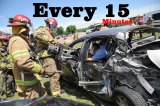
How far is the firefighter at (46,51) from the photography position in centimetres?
580

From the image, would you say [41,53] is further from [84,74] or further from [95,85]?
[95,85]

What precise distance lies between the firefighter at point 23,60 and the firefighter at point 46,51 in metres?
1.33

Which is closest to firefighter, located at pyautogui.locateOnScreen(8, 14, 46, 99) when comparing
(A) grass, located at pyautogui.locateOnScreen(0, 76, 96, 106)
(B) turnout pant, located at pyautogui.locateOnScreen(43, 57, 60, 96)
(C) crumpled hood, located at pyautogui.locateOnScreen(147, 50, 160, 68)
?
(B) turnout pant, located at pyautogui.locateOnScreen(43, 57, 60, 96)

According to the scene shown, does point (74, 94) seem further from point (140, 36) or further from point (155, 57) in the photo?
point (155, 57)

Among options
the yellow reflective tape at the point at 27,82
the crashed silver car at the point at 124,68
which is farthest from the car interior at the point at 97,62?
the yellow reflective tape at the point at 27,82

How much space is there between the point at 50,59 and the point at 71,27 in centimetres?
7223

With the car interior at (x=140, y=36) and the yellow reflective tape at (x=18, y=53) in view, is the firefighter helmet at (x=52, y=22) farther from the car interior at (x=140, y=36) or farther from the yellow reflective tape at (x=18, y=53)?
the yellow reflective tape at (x=18, y=53)

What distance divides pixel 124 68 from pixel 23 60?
1.71 metres

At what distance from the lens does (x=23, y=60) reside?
3.71 m

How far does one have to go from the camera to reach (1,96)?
279 inches

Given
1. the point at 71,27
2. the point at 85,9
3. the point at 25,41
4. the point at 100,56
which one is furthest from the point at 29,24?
the point at 71,27

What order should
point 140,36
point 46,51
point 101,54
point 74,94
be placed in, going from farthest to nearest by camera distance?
point 74,94 < point 46,51 < point 140,36 < point 101,54

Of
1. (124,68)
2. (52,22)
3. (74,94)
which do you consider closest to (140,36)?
(124,68)

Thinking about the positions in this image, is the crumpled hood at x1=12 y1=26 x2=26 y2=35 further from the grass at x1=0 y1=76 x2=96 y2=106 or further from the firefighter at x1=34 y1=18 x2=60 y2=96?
the grass at x1=0 y1=76 x2=96 y2=106
